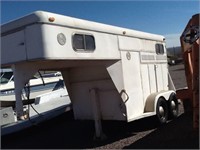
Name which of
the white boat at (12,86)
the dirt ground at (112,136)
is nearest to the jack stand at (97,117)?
the dirt ground at (112,136)

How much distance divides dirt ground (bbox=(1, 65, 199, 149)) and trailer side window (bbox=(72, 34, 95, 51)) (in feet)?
6.20

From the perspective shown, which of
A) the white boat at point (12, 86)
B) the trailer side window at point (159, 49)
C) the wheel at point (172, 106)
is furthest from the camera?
the white boat at point (12, 86)

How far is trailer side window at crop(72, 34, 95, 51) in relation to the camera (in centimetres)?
520

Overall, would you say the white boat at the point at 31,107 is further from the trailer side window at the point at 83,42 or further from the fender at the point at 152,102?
the fender at the point at 152,102

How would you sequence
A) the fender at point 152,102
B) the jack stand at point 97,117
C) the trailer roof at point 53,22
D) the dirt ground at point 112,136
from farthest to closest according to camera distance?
the fender at point 152,102
the jack stand at point 97,117
the dirt ground at point 112,136
the trailer roof at point 53,22

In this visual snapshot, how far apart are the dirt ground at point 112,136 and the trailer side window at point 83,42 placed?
189 cm

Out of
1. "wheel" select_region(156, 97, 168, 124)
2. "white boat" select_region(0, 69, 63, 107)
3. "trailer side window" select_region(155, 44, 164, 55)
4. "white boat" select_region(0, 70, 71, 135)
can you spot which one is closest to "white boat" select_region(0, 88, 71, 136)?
"white boat" select_region(0, 70, 71, 135)

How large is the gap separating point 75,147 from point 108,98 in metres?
1.20

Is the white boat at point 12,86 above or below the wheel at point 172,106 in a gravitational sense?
above

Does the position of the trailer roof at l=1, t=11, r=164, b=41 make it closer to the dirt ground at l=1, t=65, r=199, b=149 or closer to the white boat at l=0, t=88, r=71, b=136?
the white boat at l=0, t=88, r=71, b=136

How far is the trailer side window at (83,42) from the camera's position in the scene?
5.20 m

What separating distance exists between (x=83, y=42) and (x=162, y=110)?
2.83 metres

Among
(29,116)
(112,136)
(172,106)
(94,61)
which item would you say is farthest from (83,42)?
(172,106)

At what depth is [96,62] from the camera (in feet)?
19.2
